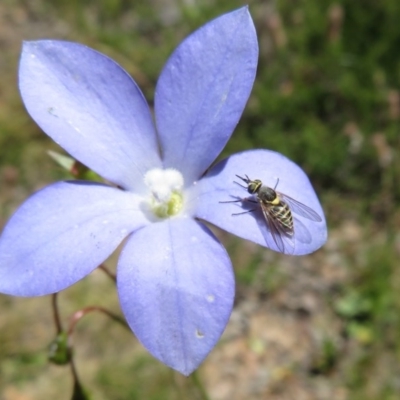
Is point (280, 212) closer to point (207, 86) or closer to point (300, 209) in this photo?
point (300, 209)

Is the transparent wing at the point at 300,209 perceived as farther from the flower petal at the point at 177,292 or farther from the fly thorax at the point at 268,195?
the flower petal at the point at 177,292

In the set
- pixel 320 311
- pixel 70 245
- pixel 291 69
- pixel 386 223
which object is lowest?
pixel 320 311

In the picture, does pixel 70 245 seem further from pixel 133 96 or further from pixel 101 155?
pixel 133 96

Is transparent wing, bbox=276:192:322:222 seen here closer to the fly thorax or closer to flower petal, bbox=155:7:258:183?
the fly thorax

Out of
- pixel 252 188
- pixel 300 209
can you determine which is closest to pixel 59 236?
pixel 252 188

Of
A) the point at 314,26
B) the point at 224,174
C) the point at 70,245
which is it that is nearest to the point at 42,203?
the point at 70,245

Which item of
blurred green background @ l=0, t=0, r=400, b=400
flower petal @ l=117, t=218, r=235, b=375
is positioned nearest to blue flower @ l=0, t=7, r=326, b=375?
flower petal @ l=117, t=218, r=235, b=375
